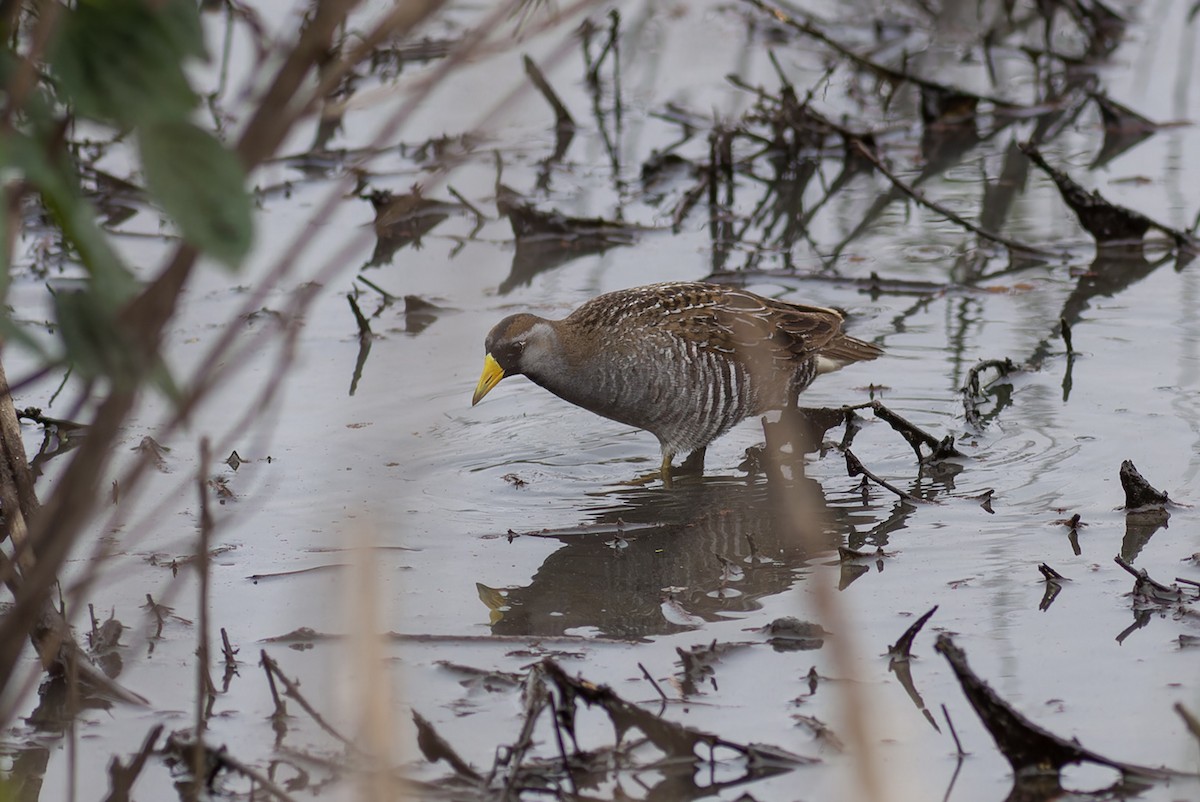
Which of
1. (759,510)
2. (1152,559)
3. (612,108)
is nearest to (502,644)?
(759,510)

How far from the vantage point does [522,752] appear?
308 cm

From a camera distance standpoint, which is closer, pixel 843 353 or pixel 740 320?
pixel 740 320

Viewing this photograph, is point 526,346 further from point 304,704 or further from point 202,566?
point 202,566

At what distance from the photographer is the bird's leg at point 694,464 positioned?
5789 mm

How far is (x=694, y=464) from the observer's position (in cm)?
586

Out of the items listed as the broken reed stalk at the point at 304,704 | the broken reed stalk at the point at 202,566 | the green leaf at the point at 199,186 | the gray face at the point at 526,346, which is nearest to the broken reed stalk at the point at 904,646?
the broken reed stalk at the point at 304,704

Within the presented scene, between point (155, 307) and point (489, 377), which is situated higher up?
point (489, 377)

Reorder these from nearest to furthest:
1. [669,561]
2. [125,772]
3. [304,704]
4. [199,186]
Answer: [199,186] → [125,772] → [304,704] → [669,561]

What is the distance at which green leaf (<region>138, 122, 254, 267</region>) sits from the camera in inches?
58.2

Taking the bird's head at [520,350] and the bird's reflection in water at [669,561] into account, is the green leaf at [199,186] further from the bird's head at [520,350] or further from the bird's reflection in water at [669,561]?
the bird's head at [520,350]

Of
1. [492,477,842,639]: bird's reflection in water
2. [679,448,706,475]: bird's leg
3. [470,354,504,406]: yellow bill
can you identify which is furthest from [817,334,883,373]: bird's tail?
[470,354,504,406]: yellow bill

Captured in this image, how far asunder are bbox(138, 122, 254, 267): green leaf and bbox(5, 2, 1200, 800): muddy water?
0.31 m

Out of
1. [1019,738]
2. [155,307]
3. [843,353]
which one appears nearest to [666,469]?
[843,353]

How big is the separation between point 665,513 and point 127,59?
152 inches
